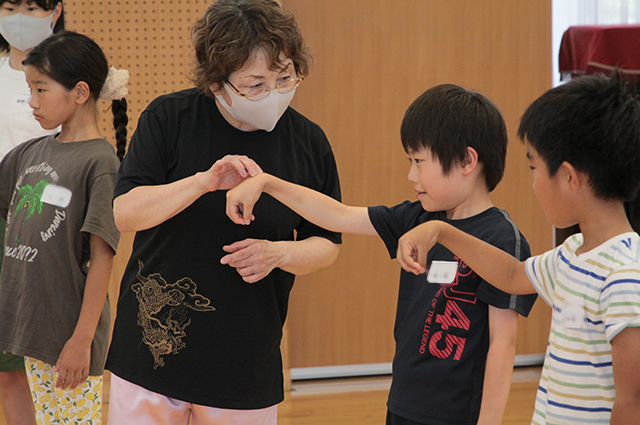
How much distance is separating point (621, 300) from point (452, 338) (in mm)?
425

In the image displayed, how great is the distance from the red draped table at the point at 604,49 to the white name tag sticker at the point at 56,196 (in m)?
2.77

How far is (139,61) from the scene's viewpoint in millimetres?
3316

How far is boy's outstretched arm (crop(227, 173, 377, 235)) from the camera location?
1237 millimetres

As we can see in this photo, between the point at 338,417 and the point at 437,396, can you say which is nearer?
the point at 437,396

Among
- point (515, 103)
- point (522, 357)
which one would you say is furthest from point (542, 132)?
point (522, 357)

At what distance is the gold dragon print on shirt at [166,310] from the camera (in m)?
1.32

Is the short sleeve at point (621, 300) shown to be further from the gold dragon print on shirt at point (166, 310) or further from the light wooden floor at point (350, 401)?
the light wooden floor at point (350, 401)

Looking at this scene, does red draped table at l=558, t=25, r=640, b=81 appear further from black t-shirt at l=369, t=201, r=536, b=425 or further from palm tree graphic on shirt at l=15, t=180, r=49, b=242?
palm tree graphic on shirt at l=15, t=180, r=49, b=242

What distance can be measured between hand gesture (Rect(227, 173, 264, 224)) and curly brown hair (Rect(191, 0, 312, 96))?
279mm

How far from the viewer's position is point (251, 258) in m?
1.29

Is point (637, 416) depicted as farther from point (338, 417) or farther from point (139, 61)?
point (139, 61)

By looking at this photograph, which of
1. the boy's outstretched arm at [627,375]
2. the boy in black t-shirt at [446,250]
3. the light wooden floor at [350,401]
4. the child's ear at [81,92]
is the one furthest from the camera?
the light wooden floor at [350,401]

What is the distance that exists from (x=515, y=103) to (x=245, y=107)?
2.82m

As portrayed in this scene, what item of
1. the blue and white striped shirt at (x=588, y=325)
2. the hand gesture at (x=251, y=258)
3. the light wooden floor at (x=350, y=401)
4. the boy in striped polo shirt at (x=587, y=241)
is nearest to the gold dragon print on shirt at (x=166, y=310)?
the hand gesture at (x=251, y=258)
